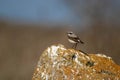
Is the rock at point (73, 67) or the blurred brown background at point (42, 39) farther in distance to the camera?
the blurred brown background at point (42, 39)

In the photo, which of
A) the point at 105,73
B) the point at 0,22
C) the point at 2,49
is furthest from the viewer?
the point at 0,22

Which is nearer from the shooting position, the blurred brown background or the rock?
the rock

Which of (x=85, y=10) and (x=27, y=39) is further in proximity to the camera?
(x=27, y=39)

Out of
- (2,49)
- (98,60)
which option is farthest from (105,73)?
(2,49)

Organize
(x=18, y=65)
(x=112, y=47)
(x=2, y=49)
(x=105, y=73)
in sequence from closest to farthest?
(x=105, y=73) → (x=112, y=47) → (x=18, y=65) → (x=2, y=49)

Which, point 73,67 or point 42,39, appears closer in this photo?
point 73,67

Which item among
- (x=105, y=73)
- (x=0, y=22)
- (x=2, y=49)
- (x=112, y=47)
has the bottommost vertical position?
(x=105, y=73)

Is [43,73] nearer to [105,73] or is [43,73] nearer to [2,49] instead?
[105,73]

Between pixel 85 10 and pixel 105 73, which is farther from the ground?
pixel 85 10
